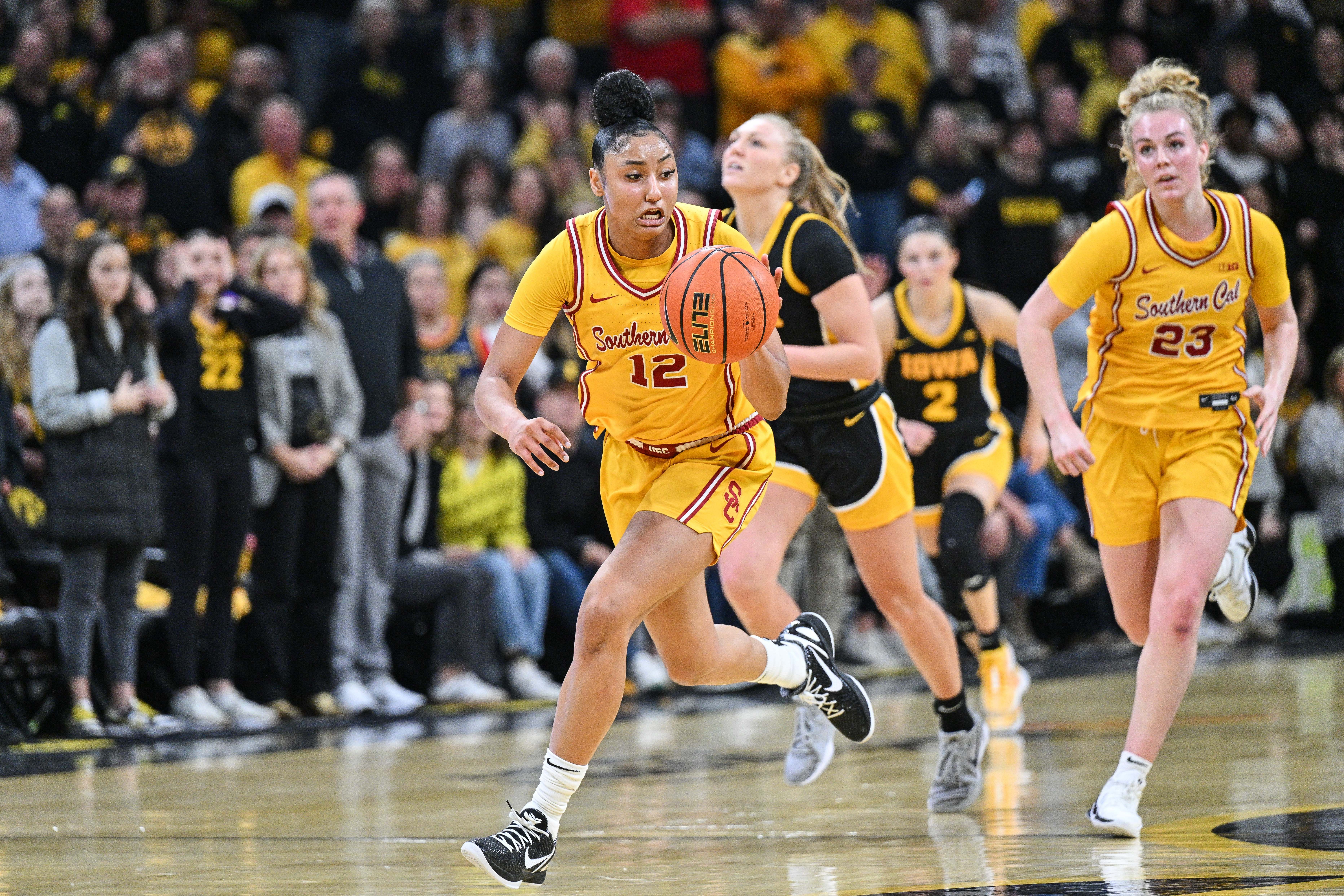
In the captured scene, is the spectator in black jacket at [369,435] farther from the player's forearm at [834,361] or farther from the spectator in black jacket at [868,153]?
the spectator in black jacket at [868,153]

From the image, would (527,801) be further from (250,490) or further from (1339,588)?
(1339,588)

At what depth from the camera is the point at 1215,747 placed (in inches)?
288

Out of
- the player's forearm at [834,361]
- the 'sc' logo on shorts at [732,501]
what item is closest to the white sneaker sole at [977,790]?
the player's forearm at [834,361]

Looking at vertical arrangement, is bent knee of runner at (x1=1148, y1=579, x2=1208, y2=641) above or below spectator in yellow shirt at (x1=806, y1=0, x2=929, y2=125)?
below

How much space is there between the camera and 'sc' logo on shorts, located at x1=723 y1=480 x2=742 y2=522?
4.93 m

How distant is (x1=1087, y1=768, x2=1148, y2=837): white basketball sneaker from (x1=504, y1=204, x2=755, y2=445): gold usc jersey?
1.60 meters

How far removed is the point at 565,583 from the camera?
11.2m

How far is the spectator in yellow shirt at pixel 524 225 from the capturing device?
1240 cm

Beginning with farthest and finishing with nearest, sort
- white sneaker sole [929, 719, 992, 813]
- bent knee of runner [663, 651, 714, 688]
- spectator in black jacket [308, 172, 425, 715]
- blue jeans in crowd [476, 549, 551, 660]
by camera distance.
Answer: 1. blue jeans in crowd [476, 549, 551, 660]
2. spectator in black jacket [308, 172, 425, 715]
3. white sneaker sole [929, 719, 992, 813]
4. bent knee of runner [663, 651, 714, 688]

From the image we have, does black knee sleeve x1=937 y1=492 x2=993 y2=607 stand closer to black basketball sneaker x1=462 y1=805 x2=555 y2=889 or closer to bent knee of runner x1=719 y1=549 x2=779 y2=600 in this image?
bent knee of runner x1=719 y1=549 x2=779 y2=600

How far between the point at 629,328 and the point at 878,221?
9437 mm

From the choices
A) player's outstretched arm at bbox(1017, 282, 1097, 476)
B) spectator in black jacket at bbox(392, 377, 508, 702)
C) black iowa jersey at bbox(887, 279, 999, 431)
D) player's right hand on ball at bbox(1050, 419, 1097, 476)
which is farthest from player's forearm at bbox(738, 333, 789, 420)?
spectator in black jacket at bbox(392, 377, 508, 702)

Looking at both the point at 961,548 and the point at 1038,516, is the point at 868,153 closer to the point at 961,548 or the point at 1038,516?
the point at 1038,516

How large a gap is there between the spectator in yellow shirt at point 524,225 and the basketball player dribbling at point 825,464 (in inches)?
239
